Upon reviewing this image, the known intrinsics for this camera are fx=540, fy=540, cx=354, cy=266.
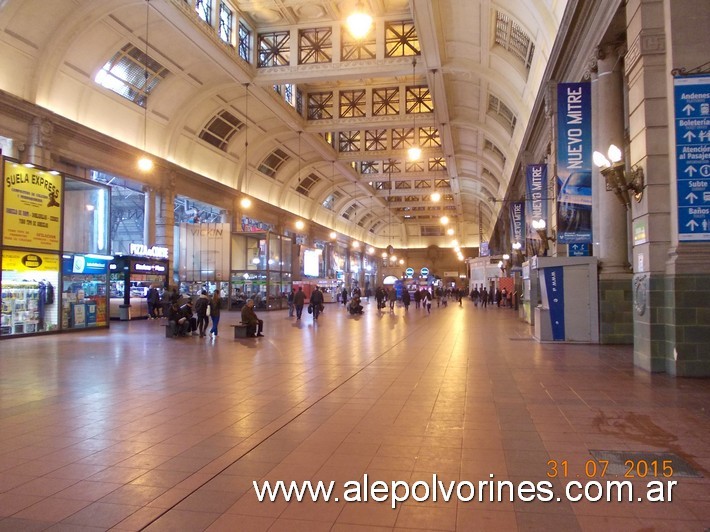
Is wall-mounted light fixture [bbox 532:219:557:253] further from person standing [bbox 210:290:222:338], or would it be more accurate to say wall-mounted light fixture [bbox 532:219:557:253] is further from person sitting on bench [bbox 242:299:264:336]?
person standing [bbox 210:290:222:338]

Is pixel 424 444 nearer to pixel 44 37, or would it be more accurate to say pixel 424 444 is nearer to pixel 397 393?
pixel 397 393

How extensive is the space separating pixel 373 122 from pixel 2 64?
50.6 feet

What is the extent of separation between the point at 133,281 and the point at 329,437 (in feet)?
62.6

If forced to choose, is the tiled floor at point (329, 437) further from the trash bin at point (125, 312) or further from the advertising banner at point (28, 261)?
the trash bin at point (125, 312)

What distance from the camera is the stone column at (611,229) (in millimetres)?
11586

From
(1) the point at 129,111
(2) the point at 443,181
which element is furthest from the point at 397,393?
(2) the point at 443,181

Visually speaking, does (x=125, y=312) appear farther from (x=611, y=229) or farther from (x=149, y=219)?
(x=611, y=229)

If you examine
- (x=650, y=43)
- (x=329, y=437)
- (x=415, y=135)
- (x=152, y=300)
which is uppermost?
(x=415, y=135)

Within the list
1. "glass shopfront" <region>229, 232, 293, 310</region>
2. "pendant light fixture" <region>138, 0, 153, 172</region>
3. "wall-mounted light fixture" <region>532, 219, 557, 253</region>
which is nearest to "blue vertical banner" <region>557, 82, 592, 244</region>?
"wall-mounted light fixture" <region>532, 219, 557, 253</region>

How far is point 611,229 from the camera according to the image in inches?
467

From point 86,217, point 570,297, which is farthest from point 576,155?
point 86,217

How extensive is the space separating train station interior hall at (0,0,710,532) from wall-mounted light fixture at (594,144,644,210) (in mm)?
70

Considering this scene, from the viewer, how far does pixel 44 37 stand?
1619cm

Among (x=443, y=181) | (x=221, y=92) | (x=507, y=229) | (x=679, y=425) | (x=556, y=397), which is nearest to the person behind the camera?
(x=679, y=425)
